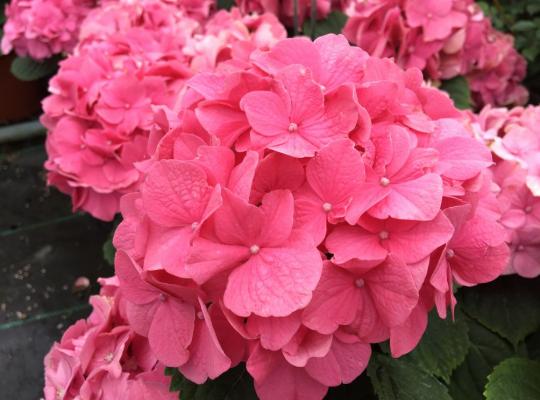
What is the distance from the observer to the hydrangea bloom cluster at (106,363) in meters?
0.70

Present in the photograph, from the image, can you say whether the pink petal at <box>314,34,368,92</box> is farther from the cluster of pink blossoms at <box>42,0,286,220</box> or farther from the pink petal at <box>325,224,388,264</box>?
the cluster of pink blossoms at <box>42,0,286,220</box>

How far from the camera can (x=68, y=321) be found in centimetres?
160

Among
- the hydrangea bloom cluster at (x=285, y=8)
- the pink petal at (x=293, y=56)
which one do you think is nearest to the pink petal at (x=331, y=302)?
the pink petal at (x=293, y=56)

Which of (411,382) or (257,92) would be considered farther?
(411,382)

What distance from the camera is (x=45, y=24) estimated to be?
175 centimetres

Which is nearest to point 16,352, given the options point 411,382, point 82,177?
point 82,177

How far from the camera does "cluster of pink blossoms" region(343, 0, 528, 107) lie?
1.25 meters

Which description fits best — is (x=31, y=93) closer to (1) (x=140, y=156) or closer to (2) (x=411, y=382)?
(1) (x=140, y=156)

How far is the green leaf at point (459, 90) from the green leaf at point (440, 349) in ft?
2.36

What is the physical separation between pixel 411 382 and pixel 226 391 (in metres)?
0.22

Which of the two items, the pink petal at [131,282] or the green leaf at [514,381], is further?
the green leaf at [514,381]

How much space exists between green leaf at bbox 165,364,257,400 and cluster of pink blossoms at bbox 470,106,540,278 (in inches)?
17.2

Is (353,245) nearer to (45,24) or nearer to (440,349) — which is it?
(440,349)

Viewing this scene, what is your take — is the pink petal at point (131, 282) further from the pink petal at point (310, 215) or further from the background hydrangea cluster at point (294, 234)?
the pink petal at point (310, 215)
